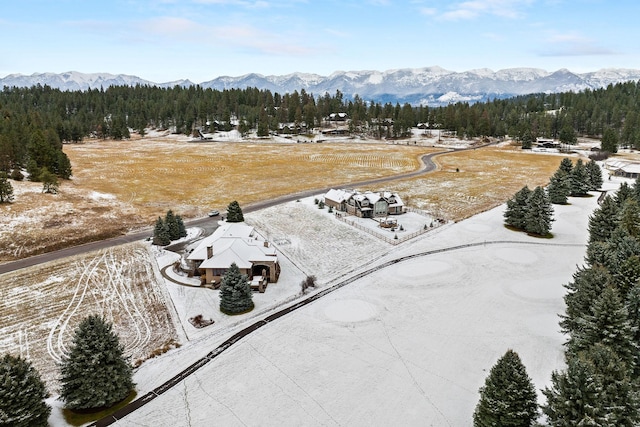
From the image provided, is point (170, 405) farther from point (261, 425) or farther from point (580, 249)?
point (580, 249)

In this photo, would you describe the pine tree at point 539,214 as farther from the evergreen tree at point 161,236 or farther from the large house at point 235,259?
the evergreen tree at point 161,236

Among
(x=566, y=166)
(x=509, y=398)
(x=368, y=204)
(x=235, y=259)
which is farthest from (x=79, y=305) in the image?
(x=566, y=166)

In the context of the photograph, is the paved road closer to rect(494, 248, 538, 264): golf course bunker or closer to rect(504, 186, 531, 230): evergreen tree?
rect(504, 186, 531, 230): evergreen tree

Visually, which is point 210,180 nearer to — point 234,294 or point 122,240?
point 122,240

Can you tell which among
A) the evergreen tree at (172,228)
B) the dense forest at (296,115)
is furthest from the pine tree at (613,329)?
Answer: the dense forest at (296,115)

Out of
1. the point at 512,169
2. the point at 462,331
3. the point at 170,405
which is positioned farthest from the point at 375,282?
the point at 512,169
